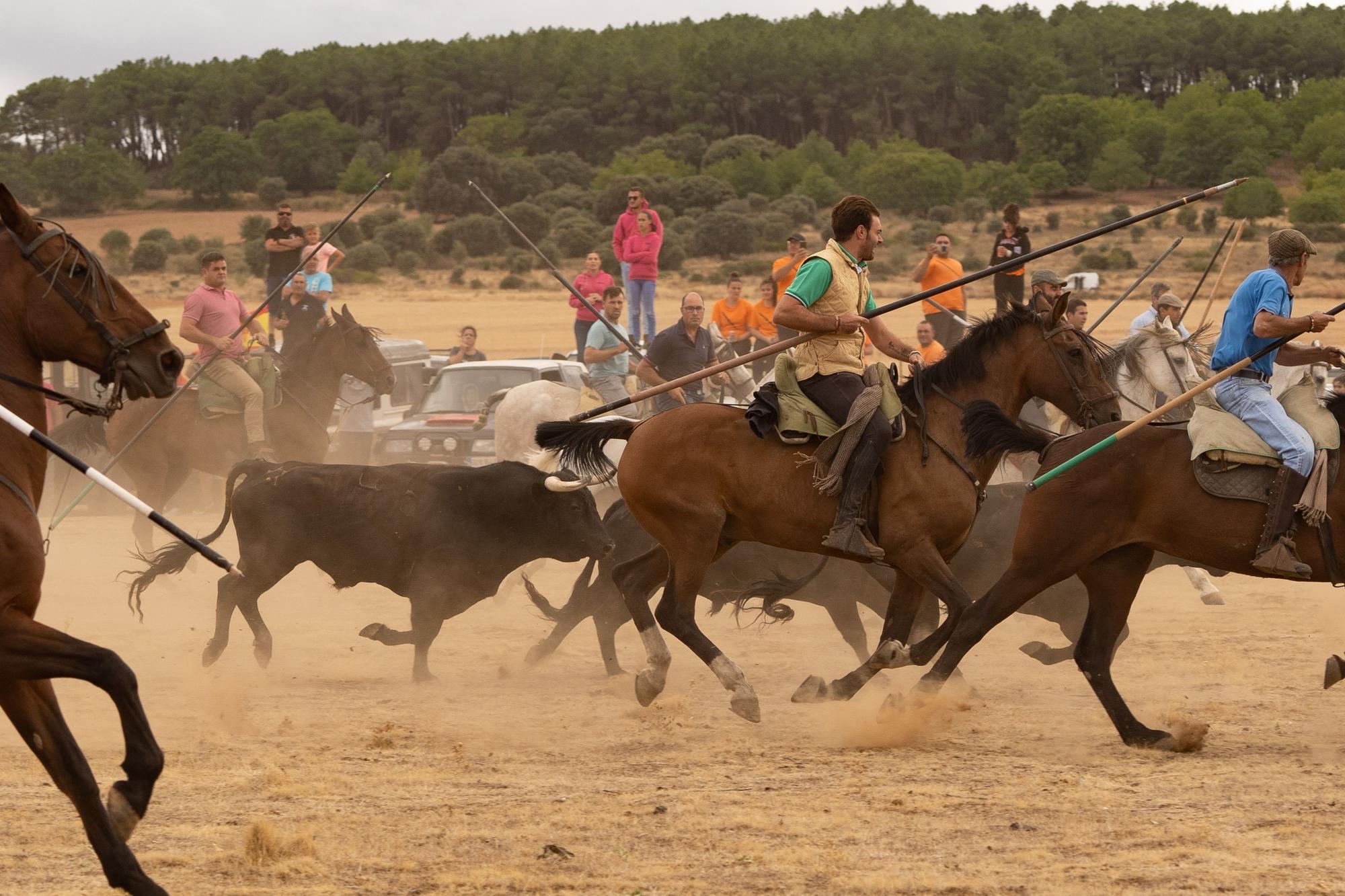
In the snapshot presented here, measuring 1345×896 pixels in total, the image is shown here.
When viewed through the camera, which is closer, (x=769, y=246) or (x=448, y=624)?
(x=448, y=624)

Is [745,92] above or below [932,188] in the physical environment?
above

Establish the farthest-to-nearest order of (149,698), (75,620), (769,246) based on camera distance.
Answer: (769,246), (75,620), (149,698)

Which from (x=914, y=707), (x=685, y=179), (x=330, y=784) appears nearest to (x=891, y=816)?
(x=914, y=707)

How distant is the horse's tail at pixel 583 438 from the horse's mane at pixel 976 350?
67.3 inches

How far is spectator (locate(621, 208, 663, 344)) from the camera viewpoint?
64.8 feet

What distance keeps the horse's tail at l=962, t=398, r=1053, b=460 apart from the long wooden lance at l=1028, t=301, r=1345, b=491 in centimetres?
27

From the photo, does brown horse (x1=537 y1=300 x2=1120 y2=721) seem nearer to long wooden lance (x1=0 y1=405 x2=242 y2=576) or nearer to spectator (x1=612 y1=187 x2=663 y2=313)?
long wooden lance (x1=0 y1=405 x2=242 y2=576)

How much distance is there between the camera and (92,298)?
19.6ft

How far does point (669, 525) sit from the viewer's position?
29.3 feet

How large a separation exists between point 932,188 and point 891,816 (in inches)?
→ 2338

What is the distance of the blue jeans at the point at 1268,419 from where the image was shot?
8.08m

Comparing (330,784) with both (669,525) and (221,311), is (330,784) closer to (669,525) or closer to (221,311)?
(669,525)

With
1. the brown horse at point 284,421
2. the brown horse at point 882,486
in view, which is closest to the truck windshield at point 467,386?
the brown horse at point 284,421

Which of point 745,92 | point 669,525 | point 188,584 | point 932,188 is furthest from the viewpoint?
point 745,92
